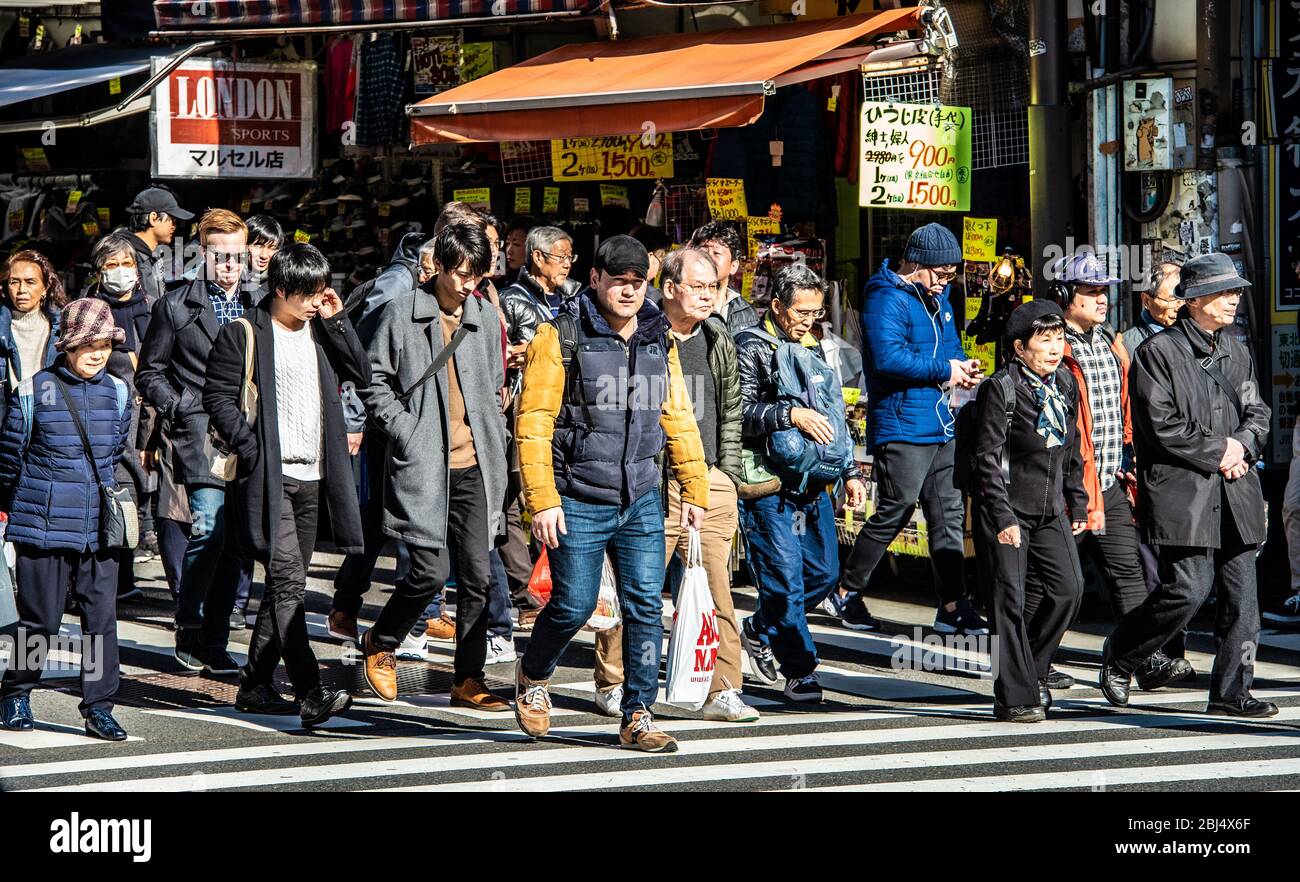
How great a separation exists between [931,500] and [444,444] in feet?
10.4

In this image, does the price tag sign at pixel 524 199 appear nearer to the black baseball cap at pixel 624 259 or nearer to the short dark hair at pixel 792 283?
the short dark hair at pixel 792 283

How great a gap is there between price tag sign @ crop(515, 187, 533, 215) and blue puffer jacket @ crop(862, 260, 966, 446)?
489 centimetres

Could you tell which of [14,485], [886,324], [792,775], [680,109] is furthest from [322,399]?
[680,109]

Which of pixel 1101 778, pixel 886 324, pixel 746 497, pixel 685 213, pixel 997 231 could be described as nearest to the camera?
pixel 1101 778

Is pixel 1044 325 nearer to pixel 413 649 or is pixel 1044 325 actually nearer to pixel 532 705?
pixel 532 705

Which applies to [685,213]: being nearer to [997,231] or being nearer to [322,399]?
[997,231]

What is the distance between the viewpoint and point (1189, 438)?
8.52 metres

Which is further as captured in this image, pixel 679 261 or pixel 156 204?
pixel 156 204

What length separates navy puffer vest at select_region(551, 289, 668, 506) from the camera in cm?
773

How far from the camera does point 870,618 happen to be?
37.0 ft

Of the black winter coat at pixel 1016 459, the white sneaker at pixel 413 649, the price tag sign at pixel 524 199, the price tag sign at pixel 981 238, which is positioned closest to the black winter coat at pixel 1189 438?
the black winter coat at pixel 1016 459

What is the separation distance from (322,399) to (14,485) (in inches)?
52.4

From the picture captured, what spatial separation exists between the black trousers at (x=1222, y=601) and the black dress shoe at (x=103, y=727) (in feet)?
14.7

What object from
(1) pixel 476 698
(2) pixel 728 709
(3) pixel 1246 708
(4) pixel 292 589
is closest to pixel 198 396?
(4) pixel 292 589
